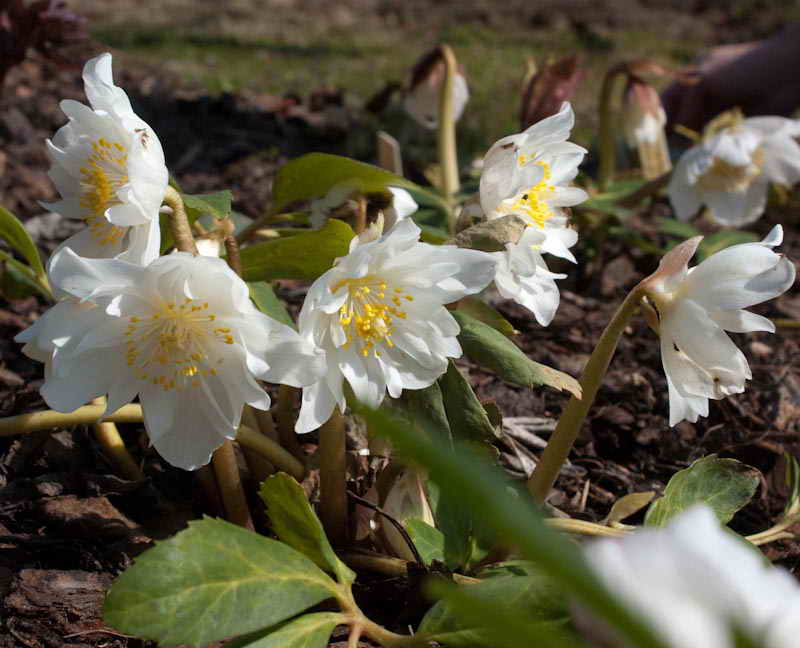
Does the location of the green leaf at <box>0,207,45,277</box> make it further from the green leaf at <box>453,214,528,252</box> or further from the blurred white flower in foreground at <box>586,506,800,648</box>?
the blurred white flower in foreground at <box>586,506,800,648</box>

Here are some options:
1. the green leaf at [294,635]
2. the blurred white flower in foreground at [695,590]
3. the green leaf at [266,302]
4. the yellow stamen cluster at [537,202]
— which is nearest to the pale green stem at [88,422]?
the green leaf at [266,302]

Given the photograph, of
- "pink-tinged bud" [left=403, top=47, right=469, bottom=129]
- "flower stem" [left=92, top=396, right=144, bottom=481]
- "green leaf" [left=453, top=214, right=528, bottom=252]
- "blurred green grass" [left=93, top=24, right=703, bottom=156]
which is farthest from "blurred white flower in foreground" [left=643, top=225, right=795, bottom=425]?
"blurred green grass" [left=93, top=24, right=703, bottom=156]

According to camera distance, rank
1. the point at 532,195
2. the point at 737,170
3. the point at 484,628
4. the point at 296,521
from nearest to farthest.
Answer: the point at 484,628, the point at 296,521, the point at 532,195, the point at 737,170

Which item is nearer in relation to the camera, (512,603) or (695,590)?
(695,590)

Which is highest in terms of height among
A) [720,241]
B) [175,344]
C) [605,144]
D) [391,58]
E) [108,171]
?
[108,171]

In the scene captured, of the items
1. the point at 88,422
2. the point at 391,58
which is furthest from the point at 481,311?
the point at 391,58

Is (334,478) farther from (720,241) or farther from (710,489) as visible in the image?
(720,241)
